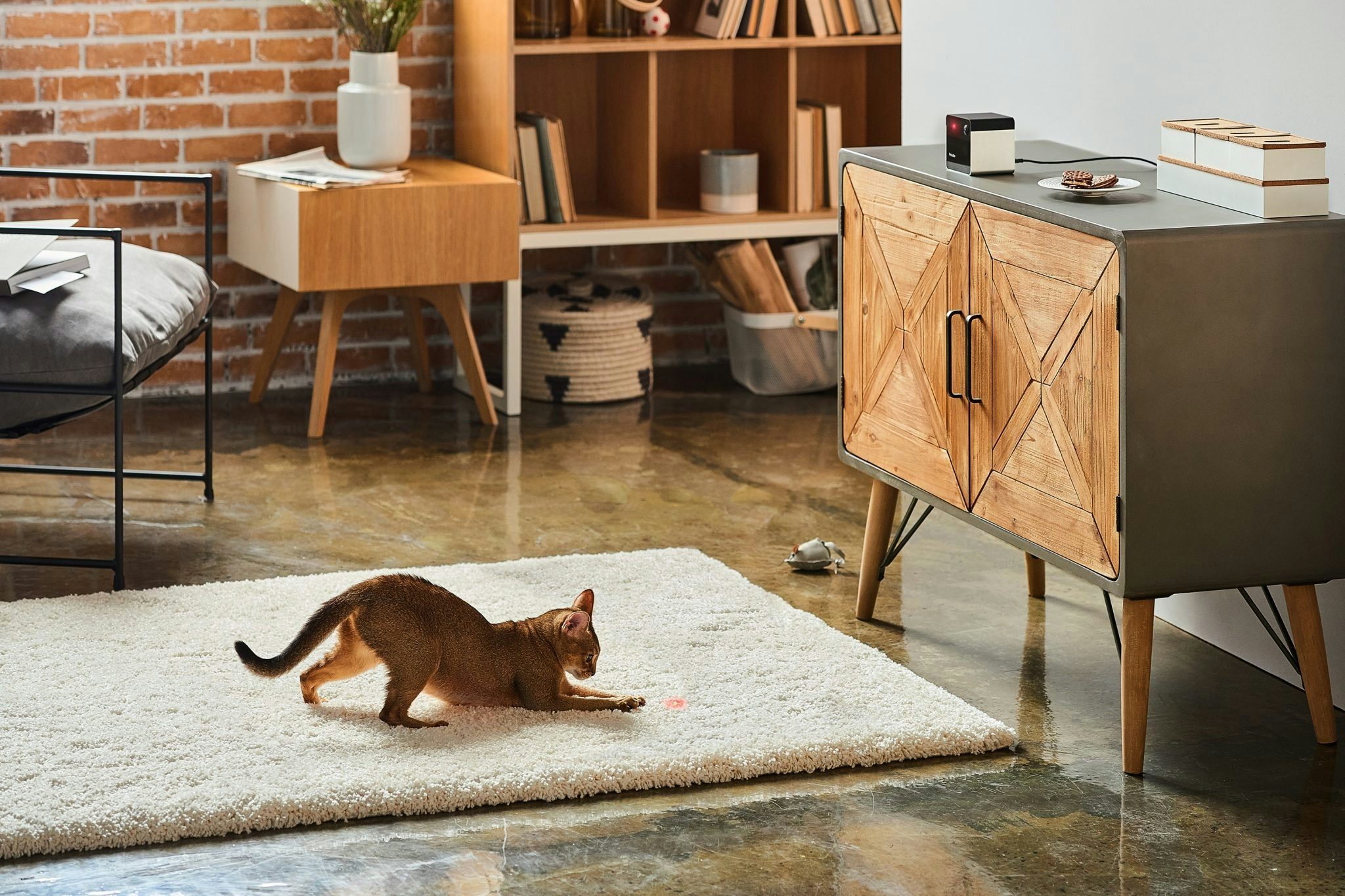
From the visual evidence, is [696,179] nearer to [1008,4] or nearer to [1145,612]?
[1008,4]

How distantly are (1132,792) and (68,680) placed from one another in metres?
1.49

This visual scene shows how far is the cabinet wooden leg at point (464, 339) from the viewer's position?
4.29 meters

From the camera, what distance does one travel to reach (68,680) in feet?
8.51

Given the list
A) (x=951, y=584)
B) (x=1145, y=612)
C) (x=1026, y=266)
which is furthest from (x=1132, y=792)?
(x=951, y=584)

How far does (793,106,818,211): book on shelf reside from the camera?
4734 millimetres

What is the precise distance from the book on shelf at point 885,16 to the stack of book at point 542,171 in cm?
93

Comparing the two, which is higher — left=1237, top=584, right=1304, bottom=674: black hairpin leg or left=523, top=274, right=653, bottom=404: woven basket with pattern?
left=523, top=274, right=653, bottom=404: woven basket with pattern

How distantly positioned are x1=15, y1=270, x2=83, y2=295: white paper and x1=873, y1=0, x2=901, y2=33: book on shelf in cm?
241

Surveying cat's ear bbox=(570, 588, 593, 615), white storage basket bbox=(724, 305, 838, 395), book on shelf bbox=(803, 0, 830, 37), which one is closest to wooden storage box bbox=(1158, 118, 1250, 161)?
cat's ear bbox=(570, 588, 593, 615)

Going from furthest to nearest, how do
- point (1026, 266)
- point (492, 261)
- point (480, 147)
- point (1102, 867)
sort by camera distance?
1. point (480, 147)
2. point (492, 261)
3. point (1026, 266)
4. point (1102, 867)

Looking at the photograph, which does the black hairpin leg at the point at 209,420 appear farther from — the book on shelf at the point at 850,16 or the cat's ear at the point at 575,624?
the book on shelf at the point at 850,16

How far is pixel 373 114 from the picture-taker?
425 centimetres

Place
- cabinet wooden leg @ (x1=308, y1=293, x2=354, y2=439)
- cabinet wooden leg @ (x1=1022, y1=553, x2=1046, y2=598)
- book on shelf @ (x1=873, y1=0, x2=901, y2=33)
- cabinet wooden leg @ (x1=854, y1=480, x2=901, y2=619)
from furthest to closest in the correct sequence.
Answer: book on shelf @ (x1=873, y1=0, x2=901, y2=33) < cabinet wooden leg @ (x1=308, y1=293, x2=354, y2=439) < cabinet wooden leg @ (x1=1022, y1=553, x2=1046, y2=598) < cabinet wooden leg @ (x1=854, y1=480, x2=901, y2=619)

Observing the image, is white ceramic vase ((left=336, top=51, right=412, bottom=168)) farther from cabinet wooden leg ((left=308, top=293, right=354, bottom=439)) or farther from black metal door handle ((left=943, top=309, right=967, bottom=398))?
black metal door handle ((left=943, top=309, right=967, bottom=398))
